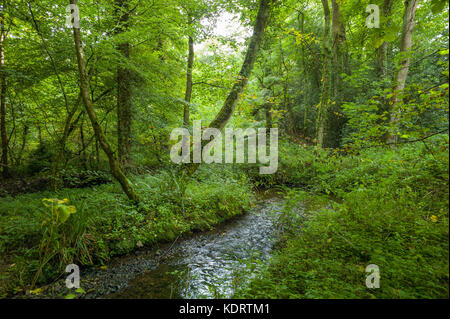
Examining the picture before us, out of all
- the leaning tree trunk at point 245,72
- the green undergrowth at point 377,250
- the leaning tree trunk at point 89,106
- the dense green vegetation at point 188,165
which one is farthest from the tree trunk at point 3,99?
the green undergrowth at point 377,250

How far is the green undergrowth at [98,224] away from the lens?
304cm

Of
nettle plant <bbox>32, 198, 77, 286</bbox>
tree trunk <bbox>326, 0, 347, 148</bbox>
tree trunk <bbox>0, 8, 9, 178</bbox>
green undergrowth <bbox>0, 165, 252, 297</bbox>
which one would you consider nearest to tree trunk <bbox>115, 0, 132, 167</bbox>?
green undergrowth <bbox>0, 165, 252, 297</bbox>

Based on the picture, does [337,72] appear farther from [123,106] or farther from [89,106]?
[89,106]

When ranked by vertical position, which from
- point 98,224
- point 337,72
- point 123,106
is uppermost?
point 337,72

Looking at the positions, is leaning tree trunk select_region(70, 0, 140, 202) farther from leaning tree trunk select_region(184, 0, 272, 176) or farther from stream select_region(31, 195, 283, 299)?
leaning tree trunk select_region(184, 0, 272, 176)

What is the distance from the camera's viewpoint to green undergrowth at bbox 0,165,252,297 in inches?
119

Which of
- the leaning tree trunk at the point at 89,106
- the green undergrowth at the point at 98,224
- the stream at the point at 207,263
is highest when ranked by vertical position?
the leaning tree trunk at the point at 89,106

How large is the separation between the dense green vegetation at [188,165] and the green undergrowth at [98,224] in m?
0.03

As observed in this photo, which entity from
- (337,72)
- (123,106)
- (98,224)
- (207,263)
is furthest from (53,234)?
(337,72)

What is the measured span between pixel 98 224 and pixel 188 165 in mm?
2622

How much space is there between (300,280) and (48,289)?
11.5 feet

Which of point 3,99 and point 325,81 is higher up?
point 325,81

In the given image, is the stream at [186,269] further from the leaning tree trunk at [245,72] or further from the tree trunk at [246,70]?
the tree trunk at [246,70]

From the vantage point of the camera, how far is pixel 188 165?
575 centimetres
